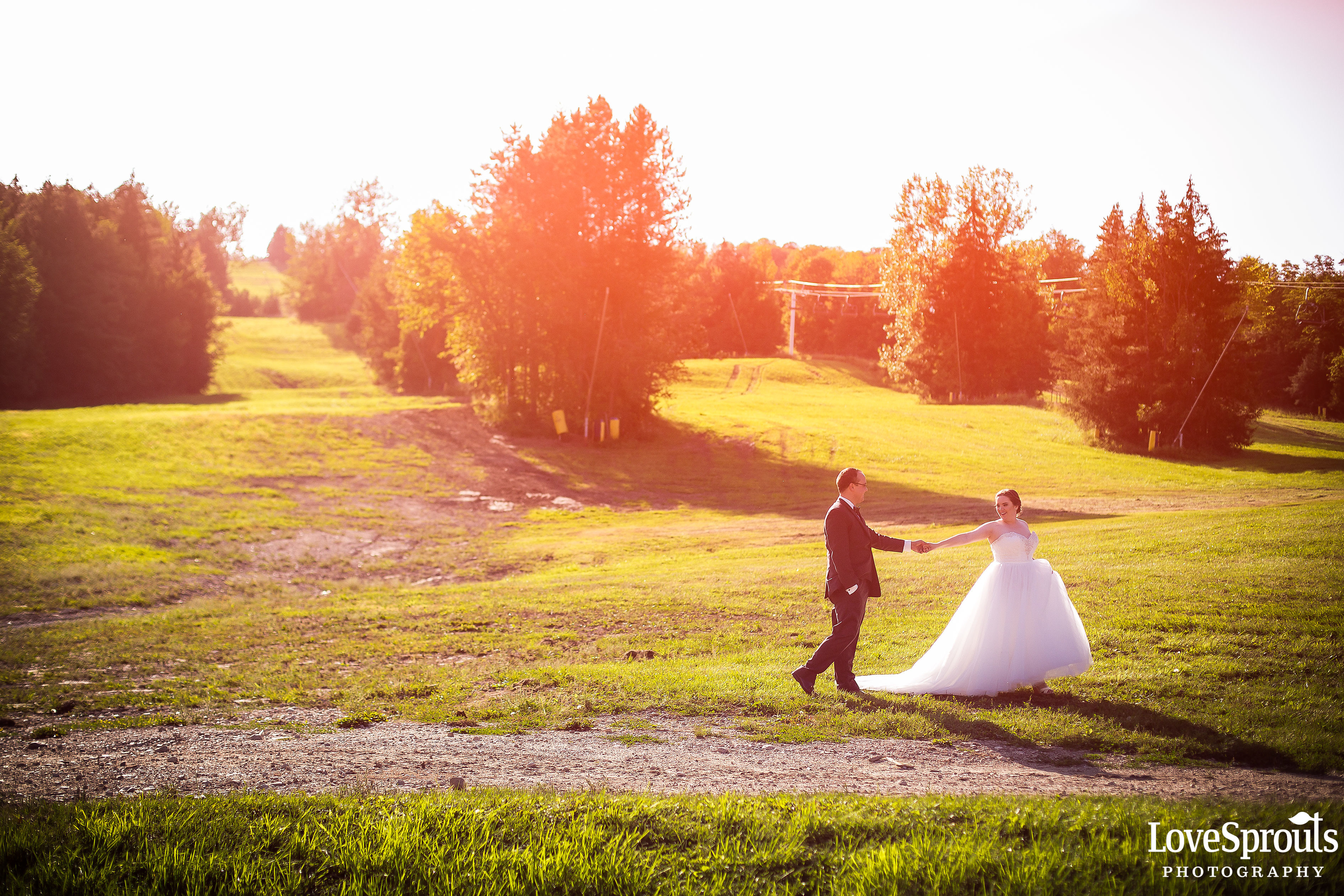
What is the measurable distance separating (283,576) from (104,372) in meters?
43.1

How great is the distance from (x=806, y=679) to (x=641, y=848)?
14.8 feet

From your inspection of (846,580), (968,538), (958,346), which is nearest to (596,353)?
(968,538)

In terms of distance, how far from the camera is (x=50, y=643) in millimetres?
12492

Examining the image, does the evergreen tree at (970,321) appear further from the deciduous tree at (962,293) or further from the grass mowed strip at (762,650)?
the grass mowed strip at (762,650)

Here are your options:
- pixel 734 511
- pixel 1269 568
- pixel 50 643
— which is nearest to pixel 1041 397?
pixel 734 511

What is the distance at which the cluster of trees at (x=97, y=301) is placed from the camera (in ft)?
154

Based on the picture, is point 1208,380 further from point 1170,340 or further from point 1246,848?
point 1246,848

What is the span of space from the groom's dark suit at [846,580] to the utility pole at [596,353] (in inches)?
1334

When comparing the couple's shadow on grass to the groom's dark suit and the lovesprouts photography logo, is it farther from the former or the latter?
the lovesprouts photography logo

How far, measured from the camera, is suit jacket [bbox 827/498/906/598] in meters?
8.93

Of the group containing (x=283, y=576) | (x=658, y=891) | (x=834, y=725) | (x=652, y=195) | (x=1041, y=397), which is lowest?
(x=283, y=576)

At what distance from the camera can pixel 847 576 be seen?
8938 millimetres

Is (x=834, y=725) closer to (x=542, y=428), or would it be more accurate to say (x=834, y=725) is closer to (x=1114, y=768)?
(x=1114, y=768)

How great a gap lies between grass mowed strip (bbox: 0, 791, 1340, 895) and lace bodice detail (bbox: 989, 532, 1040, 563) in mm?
3395
